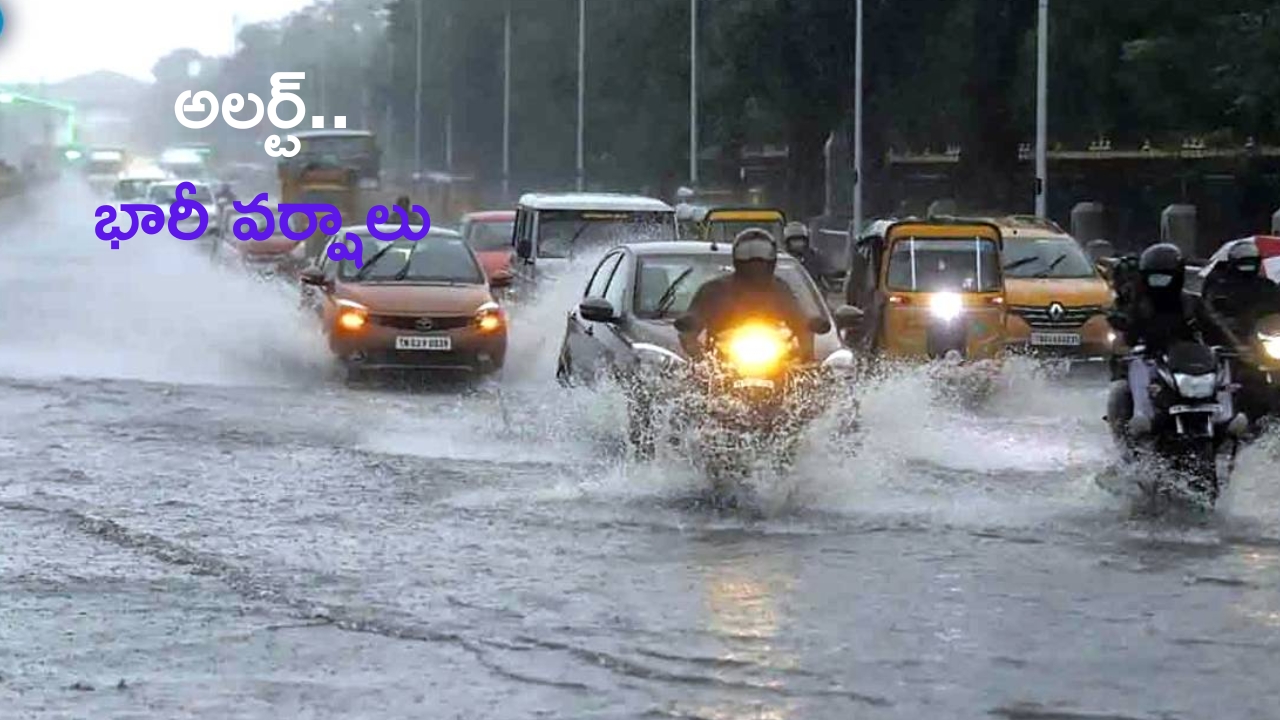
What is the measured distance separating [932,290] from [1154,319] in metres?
9.64

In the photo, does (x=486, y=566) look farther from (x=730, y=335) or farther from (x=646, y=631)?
(x=730, y=335)

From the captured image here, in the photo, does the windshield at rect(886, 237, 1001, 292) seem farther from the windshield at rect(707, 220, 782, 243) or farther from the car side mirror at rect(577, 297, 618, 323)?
the car side mirror at rect(577, 297, 618, 323)

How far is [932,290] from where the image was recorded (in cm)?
2219

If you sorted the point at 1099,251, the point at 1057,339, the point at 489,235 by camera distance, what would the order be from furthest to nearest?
1. the point at 489,235
2. the point at 1099,251
3. the point at 1057,339

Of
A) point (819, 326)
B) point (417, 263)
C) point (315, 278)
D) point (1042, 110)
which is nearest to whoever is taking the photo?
point (819, 326)

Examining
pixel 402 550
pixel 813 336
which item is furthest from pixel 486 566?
pixel 813 336

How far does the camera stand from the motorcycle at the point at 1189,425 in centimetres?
1220

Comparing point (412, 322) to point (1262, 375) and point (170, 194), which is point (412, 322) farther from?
point (170, 194)

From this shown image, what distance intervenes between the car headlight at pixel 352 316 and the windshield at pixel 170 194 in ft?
118

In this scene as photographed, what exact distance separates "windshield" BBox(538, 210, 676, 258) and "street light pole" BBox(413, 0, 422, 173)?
62464 mm

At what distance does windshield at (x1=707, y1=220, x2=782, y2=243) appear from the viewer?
88.3ft

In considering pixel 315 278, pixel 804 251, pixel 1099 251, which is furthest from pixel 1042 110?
pixel 315 278

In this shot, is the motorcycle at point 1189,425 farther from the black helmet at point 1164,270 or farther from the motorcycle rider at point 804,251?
the motorcycle rider at point 804,251

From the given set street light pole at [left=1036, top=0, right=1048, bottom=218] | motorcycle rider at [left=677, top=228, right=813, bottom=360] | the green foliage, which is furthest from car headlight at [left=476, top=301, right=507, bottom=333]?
the green foliage
